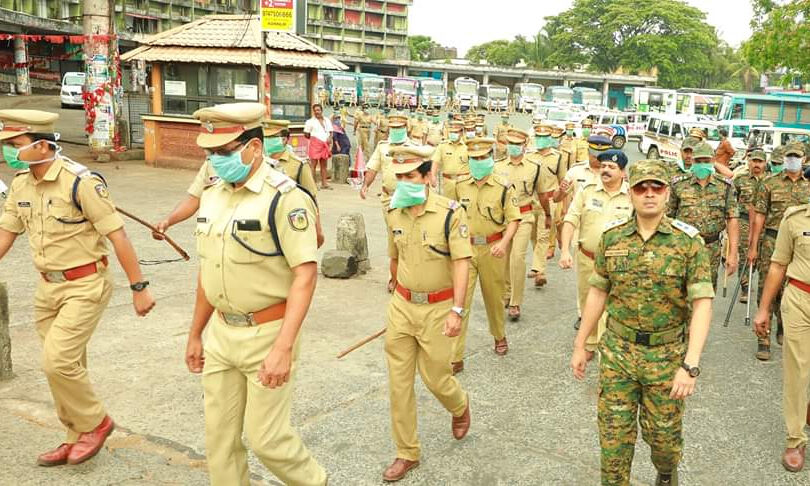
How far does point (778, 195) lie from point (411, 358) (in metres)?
4.53

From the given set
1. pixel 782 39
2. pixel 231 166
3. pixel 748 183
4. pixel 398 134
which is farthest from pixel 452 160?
pixel 782 39

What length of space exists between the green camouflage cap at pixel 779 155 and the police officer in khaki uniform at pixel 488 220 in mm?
2954

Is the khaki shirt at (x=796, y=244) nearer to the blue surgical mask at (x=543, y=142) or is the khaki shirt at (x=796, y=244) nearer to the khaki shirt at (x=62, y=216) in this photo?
the khaki shirt at (x=62, y=216)

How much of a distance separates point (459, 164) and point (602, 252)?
6.77 m

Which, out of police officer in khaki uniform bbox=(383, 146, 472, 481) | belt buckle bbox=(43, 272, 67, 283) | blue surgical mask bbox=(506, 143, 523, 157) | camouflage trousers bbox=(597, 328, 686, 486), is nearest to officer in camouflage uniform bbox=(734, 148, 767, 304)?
blue surgical mask bbox=(506, 143, 523, 157)

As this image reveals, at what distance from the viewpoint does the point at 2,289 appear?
225 inches

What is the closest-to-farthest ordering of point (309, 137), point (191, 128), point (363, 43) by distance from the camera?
1. point (309, 137)
2. point (191, 128)
3. point (363, 43)

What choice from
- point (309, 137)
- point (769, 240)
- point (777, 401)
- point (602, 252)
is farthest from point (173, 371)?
point (309, 137)

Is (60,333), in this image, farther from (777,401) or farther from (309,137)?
(309,137)

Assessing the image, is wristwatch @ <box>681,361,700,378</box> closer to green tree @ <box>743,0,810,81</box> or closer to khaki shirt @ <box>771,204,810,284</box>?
khaki shirt @ <box>771,204,810,284</box>

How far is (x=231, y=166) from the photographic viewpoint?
3.50 m

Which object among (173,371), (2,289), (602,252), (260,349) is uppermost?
(602,252)

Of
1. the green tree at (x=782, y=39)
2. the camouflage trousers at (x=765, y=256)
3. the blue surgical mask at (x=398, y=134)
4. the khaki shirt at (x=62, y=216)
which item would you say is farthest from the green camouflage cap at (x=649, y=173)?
the green tree at (x=782, y=39)

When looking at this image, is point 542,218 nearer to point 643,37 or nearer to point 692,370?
point 692,370
